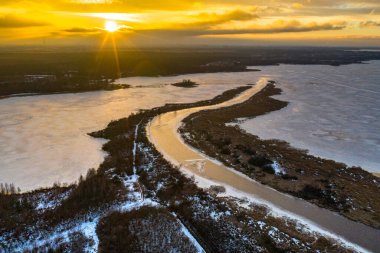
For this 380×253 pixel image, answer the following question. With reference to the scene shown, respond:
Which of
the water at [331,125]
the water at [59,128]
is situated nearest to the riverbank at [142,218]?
the water at [59,128]

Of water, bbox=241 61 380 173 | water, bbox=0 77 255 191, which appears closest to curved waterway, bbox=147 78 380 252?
water, bbox=0 77 255 191

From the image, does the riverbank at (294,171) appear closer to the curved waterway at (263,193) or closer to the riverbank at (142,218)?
the curved waterway at (263,193)

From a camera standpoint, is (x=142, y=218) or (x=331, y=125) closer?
(x=142, y=218)

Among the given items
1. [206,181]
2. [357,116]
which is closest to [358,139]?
[357,116]

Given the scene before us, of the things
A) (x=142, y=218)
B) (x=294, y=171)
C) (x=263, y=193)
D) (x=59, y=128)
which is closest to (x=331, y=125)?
(x=294, y=171)

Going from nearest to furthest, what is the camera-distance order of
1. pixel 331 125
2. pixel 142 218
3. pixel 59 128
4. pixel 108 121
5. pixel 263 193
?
pixel 142 218
pixel 263 193
pixel 59 128
pixel 331 125
pixel 108 121

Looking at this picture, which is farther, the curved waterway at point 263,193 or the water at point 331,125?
the water at point 331,125

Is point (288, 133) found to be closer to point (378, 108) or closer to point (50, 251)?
point (378, 108)

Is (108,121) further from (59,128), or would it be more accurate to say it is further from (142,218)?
(142,218)
